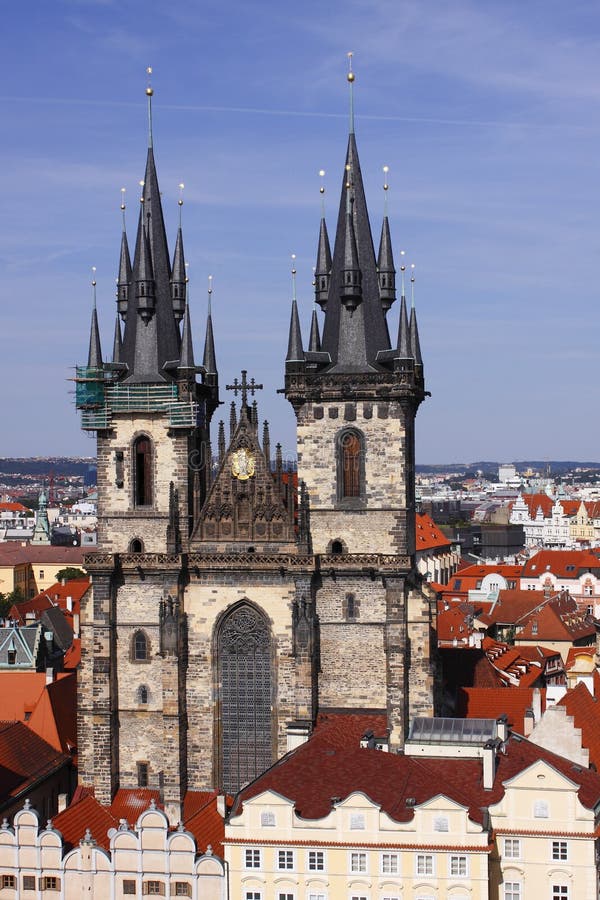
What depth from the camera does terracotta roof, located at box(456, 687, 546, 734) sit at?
233ft

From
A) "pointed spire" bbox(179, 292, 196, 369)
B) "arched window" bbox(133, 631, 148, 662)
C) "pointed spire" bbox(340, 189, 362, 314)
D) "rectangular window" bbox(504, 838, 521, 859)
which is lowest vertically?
"rectangular window" bbox(504, 838, 521, 859)

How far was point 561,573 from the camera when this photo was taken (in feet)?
553

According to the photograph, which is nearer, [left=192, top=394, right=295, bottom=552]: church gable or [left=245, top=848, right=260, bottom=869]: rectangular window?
[left=245, top=848, right=260, bottom=869]: rectangular window

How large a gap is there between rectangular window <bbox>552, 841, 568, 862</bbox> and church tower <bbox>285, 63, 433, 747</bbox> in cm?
1216

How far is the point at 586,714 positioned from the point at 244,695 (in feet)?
57.9

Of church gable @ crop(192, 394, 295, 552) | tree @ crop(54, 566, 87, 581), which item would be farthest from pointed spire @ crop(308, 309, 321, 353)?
tree @ crop(54, 566, 87, 581)

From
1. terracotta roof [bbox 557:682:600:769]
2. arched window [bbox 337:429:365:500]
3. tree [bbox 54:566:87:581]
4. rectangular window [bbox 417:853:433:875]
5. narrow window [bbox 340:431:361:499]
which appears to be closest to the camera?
rectangular window [bbox 417:853:433:875]

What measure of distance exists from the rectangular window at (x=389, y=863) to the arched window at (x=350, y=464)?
1797cm

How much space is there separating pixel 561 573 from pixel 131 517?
113m

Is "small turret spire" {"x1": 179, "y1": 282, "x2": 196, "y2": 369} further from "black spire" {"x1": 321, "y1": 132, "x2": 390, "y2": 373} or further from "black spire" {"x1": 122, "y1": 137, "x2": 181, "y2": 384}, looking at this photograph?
"black spire" {"x1": 321, "y1": 132, "x2": 390, "y2": 373}

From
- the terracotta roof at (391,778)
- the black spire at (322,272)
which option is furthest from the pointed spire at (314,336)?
the terracotta roof at (391,778)

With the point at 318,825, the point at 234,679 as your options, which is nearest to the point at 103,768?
the point at 234,679

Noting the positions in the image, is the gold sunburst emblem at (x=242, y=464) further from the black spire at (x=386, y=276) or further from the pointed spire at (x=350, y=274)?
the black spire at (x=386, y=276)

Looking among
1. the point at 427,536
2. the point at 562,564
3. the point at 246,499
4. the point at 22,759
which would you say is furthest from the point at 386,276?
the point at 427,536
